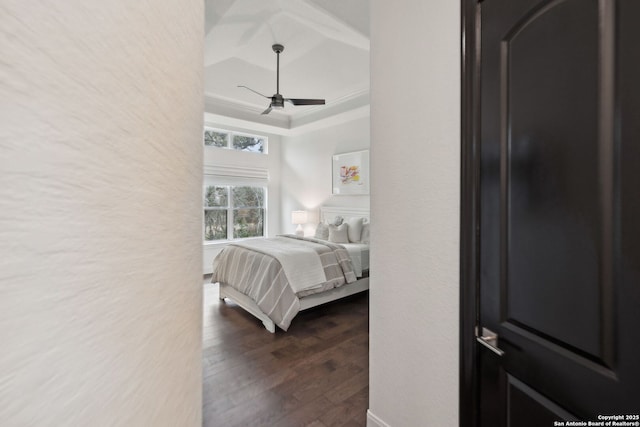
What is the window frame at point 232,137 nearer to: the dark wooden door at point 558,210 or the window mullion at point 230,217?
the window mullion at point 230,217

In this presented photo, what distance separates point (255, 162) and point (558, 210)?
19.3 ft

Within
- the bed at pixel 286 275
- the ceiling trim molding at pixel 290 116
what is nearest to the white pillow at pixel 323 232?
the bed at pixel 286 275

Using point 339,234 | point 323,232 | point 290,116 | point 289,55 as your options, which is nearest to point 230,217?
point 323,232

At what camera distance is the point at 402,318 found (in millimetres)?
1501

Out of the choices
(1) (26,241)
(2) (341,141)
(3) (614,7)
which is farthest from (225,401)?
(2) (341,141)

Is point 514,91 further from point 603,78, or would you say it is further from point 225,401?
point 225,401

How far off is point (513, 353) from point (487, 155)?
706mm

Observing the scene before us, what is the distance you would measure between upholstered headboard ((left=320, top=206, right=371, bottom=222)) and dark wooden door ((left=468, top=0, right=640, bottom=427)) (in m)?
3.79

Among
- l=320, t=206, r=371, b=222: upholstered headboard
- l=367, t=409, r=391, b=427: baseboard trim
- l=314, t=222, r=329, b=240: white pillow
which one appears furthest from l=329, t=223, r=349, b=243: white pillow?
l=367, t=409, r=391, b=427: baseboard trim

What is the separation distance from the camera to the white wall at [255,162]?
18.1 ft

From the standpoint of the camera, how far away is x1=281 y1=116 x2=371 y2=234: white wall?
204 inches

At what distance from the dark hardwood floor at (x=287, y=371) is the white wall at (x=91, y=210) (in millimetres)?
1738

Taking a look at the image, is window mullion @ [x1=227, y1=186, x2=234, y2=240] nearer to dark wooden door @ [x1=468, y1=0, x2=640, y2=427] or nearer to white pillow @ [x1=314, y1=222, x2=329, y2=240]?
white pillow @ [x1=314, y1=222, x2=329, y2=240]

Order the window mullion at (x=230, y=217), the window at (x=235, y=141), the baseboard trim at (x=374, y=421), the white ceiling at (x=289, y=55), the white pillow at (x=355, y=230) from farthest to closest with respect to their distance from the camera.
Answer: the window mullion at (x=230, y=217)
the window at (x=235, y=141)
the white pillow at (x=355, y=230)
the white ceiling at (x=289, y=55)
the baseboard trim at (x=374, y=421)
